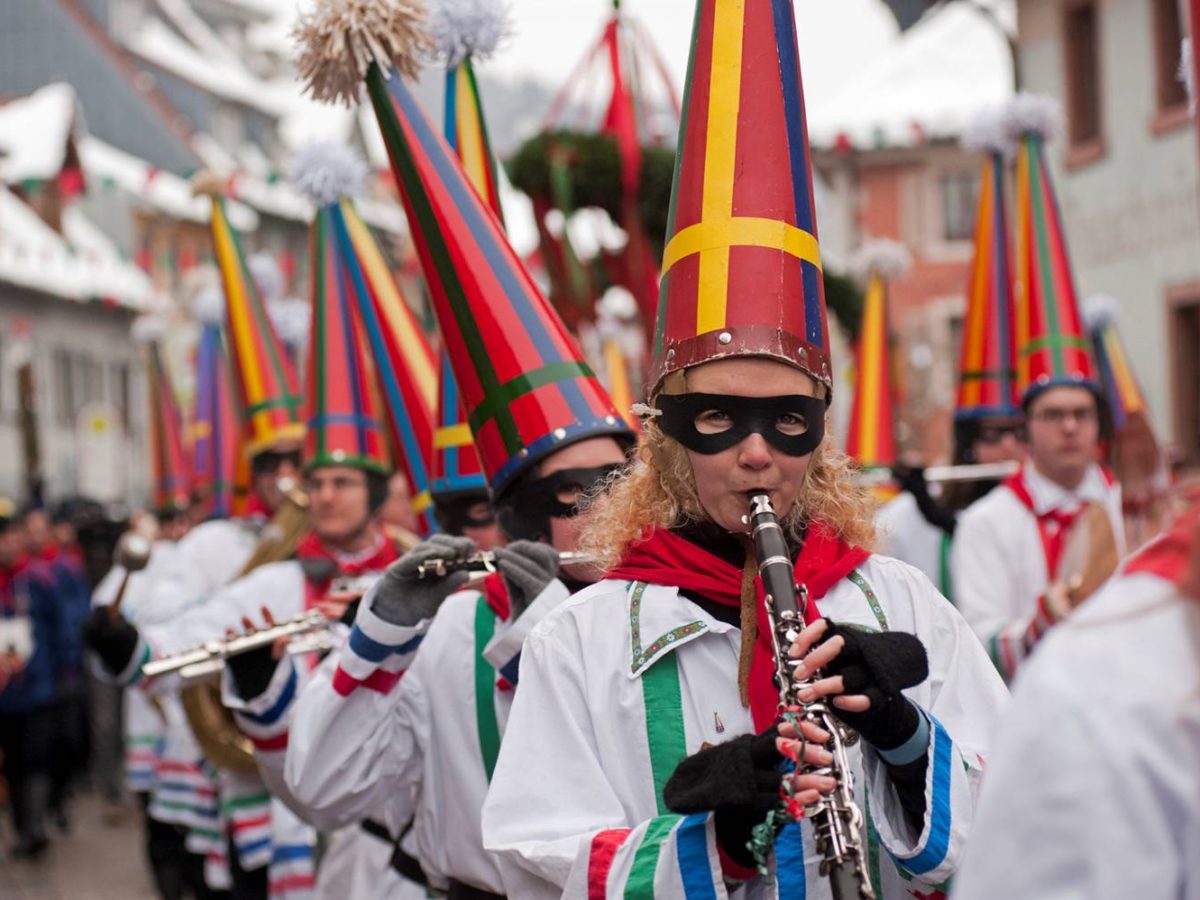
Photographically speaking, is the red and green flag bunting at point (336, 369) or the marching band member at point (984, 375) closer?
the red and green flag bunting at point (336, 369)

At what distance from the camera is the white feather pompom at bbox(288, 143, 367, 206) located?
6.70 metres

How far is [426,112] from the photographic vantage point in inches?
189

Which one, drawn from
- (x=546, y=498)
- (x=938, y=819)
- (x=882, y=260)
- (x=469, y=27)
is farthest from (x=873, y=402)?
(x=938, y=819)

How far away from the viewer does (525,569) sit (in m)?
4.09

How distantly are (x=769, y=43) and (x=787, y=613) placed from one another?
3.77 feet

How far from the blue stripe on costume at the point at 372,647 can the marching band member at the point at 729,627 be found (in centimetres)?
101

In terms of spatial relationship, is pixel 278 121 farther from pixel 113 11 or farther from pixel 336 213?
pixel 336 213

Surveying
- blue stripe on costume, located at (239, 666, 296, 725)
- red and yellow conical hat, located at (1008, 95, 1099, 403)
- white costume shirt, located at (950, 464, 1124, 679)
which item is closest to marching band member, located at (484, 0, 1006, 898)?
blue stripe on costume, located at (239, 666, 296, 725)

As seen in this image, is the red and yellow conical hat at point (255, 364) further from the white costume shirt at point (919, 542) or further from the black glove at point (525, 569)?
the black glove at point (525, 569)

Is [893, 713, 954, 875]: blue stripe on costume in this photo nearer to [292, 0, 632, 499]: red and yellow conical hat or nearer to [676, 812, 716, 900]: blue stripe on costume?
[676, 812, 716, 900]: blue stripe on costume

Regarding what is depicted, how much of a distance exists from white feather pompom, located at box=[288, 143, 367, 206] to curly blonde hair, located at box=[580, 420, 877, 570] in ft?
11.4

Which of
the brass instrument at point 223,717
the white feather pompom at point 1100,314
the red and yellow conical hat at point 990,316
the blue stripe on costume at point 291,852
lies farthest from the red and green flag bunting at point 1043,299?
the blue stripe on costume at point 291,852

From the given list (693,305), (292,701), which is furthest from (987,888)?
(292,701)

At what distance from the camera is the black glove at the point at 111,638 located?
254 inches
